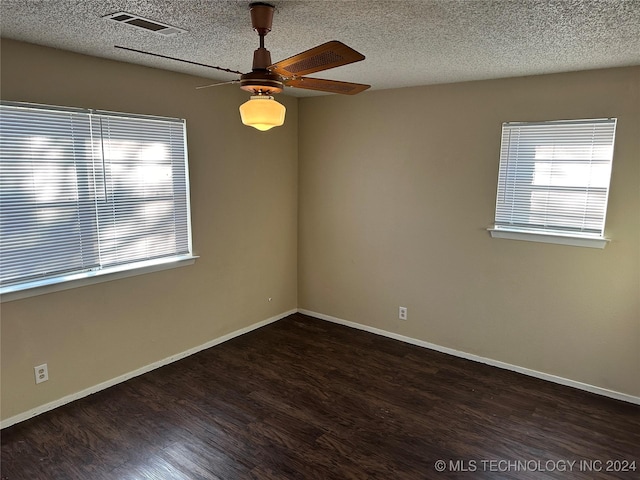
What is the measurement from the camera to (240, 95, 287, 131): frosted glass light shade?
194 centimetres

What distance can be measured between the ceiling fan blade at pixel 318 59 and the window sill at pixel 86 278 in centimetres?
206

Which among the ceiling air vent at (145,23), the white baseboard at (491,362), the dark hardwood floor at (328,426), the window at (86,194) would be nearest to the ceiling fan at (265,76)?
the ceiling air vent at (145,23)

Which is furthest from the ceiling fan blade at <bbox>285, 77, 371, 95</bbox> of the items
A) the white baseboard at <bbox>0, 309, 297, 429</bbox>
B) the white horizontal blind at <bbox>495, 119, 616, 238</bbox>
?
the white baseboard at <bbox>0, 309, 297, 429</bbox>

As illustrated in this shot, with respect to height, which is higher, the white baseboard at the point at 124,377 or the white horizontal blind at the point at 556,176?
the white horizontal blind at the point at 556,176

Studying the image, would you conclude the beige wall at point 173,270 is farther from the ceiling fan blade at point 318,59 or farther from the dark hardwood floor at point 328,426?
the ceiling fan blade at point 318,59

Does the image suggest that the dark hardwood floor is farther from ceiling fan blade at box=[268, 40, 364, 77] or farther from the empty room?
ceiling fan blade at box=[268, 40, 364, 77]

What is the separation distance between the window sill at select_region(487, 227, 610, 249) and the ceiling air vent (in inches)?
106

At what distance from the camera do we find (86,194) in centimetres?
296

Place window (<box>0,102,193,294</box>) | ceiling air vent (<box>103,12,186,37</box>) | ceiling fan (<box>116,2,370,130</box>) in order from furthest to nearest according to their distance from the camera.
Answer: window (<box>0,102,193,294</box>)
ceiling air vent (<box>103,12,186,37</box>)
ceiling fan (<box>116,2,370,130</box>)

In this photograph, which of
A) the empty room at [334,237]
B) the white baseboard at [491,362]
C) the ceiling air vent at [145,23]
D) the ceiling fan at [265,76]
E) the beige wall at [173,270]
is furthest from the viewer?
the white baseboard at [491,362]

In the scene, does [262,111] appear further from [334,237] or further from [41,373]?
[334,237]

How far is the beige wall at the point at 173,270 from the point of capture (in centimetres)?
277

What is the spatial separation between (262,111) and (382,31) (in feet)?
2.70

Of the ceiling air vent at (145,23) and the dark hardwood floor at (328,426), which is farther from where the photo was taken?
the dark hardwood floor at (328,426)
